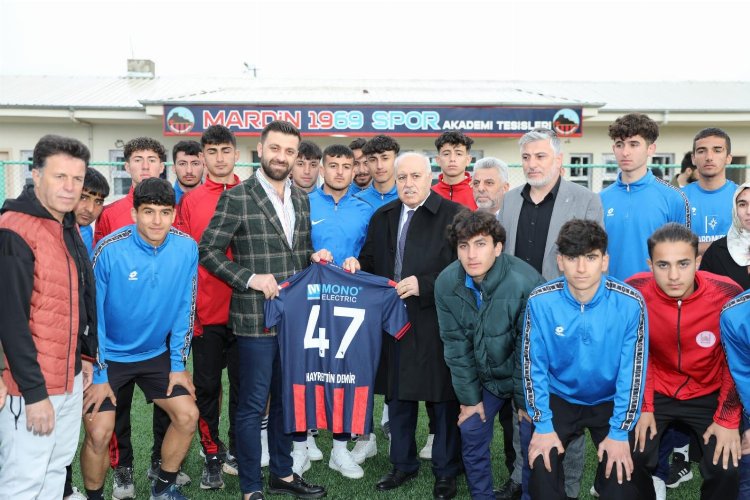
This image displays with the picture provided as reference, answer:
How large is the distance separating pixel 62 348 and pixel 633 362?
3122 millimetres

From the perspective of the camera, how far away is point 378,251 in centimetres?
458

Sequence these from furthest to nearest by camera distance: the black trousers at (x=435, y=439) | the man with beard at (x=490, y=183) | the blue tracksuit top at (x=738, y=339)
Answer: the man with beard at (x=490, y=183) → the black trousers at (x=435, y=439) → the blue tracksuit top at (x=738, y=339)

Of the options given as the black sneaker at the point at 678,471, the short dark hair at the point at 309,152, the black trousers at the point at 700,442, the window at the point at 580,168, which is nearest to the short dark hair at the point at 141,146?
the short dark hair at the point at 309,152

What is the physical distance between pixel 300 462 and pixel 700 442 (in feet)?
9.18

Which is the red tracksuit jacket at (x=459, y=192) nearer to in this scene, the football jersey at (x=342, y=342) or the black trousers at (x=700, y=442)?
the football jersey at (x=342, y=342)

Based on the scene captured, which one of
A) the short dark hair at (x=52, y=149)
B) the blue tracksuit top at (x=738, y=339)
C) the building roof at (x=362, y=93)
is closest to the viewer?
the short dark hair at (x=52, y=149)

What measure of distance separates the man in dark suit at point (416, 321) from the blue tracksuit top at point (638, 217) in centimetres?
124

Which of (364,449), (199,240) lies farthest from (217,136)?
(364,449)

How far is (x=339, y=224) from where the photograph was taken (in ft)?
15.5

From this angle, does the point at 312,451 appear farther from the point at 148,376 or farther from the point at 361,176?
the point at 361,176

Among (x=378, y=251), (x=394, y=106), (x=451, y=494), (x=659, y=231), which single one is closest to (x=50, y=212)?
(x=378, y=251)

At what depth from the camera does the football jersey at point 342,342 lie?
422cm

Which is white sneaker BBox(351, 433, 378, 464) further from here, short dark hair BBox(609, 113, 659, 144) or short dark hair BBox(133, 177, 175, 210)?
short dark hair BBox(609, 113, 659, 144)

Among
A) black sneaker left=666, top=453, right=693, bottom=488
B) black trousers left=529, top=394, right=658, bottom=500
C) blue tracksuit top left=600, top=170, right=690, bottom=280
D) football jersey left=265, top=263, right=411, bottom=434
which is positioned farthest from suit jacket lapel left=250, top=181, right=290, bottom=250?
black sneaker left=666, top=453, right=693, bottom=488
